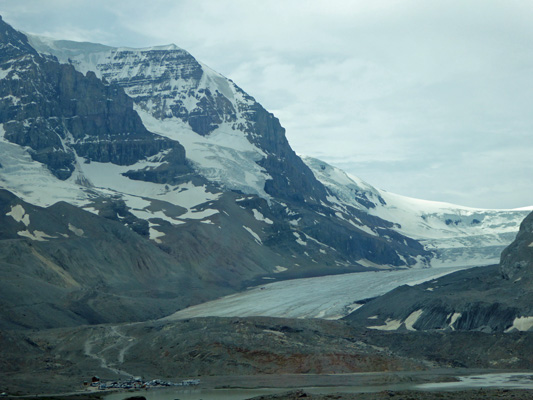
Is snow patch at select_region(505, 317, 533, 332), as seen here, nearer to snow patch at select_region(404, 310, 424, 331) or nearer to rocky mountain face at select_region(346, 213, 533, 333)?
rocky mountain face at select_region(346, 213, 533, 333)

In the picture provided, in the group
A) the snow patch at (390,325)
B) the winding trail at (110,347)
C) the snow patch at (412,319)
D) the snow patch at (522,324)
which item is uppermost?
the snow patch at (522,324)

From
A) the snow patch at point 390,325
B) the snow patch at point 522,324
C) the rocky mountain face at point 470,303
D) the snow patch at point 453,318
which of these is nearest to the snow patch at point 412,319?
the rocky mountain face at point 470,303

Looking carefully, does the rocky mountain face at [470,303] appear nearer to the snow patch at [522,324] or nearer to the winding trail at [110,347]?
the snow patch at [522,324]

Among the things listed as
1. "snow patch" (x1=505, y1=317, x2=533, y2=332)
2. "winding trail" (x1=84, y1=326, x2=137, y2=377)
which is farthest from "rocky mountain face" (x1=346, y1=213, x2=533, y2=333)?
"winding trail" (x1=84, y1=326, x2=137, y2=377)

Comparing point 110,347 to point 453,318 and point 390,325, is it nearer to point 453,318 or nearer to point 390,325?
point 390,325

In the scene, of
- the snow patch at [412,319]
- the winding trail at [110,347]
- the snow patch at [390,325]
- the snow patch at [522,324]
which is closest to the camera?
the winding trail at [110,347]

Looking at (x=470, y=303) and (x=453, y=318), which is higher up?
(x=470, y=303)

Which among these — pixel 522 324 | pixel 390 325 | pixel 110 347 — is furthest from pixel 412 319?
pixel 110 347

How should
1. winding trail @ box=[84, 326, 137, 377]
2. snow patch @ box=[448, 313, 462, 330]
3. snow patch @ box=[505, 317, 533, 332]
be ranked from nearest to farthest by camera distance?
1. winding trail @ box=[84, 326, 137, 377]
2. snow patch @ box=[505, 317, 533, 332]
3. snow patch @ box=[448, 313, 462, 330]

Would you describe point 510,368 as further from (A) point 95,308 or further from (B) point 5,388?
(A) point 95,308
